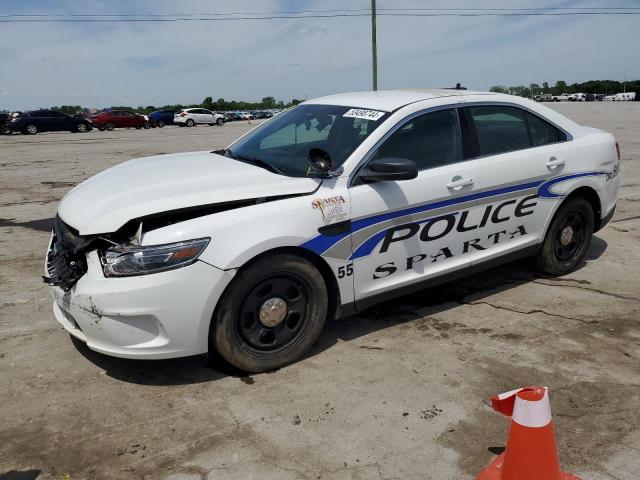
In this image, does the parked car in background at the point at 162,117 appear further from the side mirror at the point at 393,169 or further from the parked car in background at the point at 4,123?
the side mirror at the point at 393,169

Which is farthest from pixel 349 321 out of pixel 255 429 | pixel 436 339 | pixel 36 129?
pixel 36 129

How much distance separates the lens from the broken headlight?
3133 mm

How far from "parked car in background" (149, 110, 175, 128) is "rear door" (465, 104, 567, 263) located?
4097 cm

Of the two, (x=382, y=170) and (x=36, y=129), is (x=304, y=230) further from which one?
(x=36, y=129)

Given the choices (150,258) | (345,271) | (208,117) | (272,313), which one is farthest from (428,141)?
(208,117)

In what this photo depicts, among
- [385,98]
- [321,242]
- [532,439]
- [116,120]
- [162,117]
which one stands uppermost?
[162,117]

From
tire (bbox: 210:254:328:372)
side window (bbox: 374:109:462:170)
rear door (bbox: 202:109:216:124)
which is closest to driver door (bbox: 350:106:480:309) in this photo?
side window (bbox: 374:109:462:170)

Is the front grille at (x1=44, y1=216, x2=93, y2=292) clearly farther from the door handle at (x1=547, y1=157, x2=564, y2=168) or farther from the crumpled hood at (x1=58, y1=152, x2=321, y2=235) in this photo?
the door handle at (x1=547, y1=157, x2=564, y2=168)

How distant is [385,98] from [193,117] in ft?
133

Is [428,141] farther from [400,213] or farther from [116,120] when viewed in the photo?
[116,120]

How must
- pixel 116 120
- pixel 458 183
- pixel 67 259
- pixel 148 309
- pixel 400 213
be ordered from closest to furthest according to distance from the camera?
pixel 148 309, pixel 67 259, pixel 400 213, pixel 458 183, pixel 116 120

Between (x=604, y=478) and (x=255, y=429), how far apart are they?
5.44 feet

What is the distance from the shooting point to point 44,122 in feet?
110

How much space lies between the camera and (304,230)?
351 centimetres
